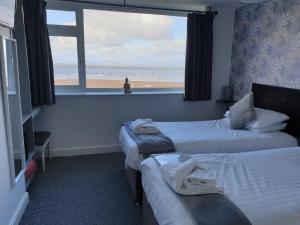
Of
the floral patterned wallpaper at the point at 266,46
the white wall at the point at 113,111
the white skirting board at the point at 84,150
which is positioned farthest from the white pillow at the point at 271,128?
the white skirting board at the point at 84,150

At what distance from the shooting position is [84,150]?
396 centimetres

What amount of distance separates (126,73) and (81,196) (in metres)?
2.18

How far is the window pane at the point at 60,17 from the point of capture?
3590 millimetres

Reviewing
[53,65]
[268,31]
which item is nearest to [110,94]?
[53,65]

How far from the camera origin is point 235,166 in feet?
6.96

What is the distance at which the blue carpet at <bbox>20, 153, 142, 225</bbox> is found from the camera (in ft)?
7.78

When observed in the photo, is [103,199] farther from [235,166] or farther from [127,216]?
[235,166]

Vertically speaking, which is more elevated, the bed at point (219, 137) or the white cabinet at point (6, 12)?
the white cabinet at point (6, 12)

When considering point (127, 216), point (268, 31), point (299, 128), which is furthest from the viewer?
point (268, 31)

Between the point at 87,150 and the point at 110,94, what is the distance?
1.00 metres

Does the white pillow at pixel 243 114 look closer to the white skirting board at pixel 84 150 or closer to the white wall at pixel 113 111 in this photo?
the white wall at pixel 113 111

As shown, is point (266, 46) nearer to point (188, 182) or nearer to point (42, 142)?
point (188, 182)

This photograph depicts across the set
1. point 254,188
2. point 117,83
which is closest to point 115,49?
point 117,83

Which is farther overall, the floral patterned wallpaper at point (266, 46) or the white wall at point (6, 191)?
the floral patterned wallpaper at point (266, 46)
